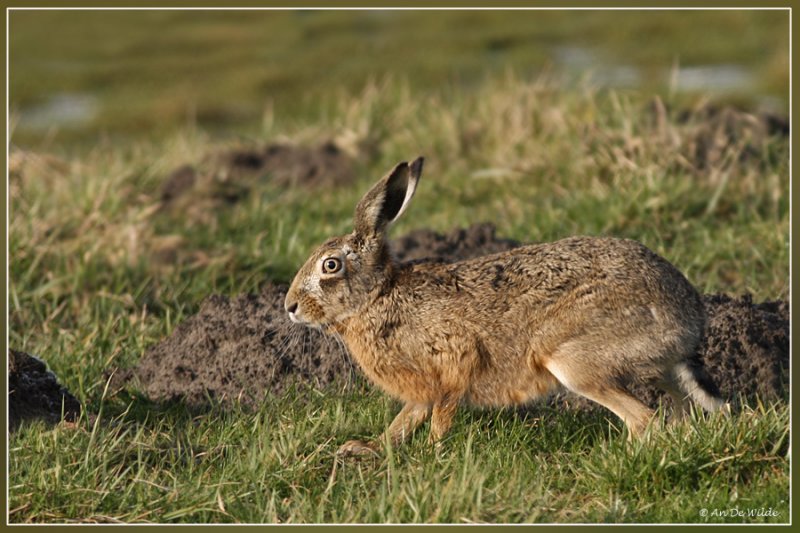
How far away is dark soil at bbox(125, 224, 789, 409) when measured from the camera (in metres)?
6.09

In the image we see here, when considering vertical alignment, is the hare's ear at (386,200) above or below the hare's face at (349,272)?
above

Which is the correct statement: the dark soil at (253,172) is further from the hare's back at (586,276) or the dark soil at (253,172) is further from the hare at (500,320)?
the hare's back at (586,276)

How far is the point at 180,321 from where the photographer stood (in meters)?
7.32

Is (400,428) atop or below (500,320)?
below

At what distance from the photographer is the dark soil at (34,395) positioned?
576 centimetres

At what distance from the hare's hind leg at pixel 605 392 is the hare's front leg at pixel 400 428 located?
0.72 m

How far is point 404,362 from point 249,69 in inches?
513

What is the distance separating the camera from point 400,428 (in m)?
5.70

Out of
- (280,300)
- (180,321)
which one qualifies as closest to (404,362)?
(280,300)

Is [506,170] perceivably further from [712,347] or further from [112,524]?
[112,524]

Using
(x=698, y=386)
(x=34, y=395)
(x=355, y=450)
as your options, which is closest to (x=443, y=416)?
(x=355, y=450)

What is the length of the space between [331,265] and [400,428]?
0.84m

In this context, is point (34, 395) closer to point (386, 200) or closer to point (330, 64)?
point (386, 200)

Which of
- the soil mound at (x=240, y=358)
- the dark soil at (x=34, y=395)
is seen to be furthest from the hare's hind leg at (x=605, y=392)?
the dark soil at (x=34, y=395)
